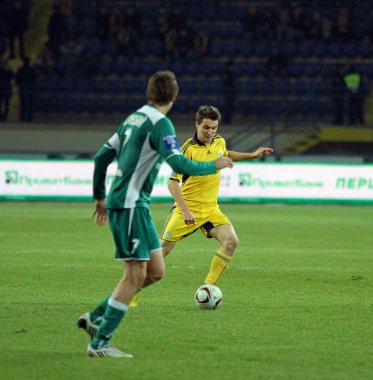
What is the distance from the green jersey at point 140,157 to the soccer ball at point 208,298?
261 centimetres

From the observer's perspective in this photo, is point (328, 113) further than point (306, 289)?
Yes

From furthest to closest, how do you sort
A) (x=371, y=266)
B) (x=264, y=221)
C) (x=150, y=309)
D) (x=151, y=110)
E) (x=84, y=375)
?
(x=264, y=221) → (x=371, y=266) → (x=150, y=309) → (x=151, y=110) → (x=84, y=375)

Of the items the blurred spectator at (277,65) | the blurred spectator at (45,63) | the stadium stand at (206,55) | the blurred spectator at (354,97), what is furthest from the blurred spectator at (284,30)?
the blurred spectator at (45,63)

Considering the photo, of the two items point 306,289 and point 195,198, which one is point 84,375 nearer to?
point 195,198

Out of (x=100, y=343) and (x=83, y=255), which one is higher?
(x=100, y=343)

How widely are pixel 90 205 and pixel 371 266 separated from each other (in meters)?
13.0

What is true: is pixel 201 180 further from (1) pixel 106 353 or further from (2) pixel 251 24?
(2) pixel 251 24

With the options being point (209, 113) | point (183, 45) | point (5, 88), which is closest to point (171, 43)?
point (183, 45)

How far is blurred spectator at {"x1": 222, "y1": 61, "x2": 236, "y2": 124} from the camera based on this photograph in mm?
30922

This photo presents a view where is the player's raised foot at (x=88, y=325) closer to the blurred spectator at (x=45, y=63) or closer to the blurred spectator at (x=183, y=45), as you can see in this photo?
the blurred spectator at (x=45, y=63)

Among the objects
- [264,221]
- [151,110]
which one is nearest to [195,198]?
[151,110]

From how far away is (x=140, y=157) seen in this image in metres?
7.01

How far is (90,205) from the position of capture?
25.9 m

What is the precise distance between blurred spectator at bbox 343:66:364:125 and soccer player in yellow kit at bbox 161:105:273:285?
2026 cm
